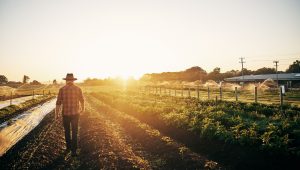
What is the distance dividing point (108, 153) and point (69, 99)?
231 centimetres

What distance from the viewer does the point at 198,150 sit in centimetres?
973

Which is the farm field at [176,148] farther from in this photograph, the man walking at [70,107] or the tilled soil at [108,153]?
the man walking at [70,107]

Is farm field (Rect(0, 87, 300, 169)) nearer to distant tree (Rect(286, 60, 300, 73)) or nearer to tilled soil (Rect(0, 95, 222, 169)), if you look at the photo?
tilled soil (Rect(0, 95, 222, 169))

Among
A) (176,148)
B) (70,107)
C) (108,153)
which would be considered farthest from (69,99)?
(176,148)

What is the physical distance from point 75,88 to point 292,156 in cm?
707

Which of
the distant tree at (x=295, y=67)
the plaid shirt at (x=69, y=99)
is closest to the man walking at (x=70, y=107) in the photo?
the plaid shirt at (x=69, y=99)

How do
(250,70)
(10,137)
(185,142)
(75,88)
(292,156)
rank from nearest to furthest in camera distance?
(292,156) < (75,88) < (185,142) < (10,137) < (250,70)

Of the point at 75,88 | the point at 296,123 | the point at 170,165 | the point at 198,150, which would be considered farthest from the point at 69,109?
the point at 296,123

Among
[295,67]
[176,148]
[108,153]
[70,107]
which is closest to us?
[108,153]

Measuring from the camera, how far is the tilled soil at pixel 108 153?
26.8 ft

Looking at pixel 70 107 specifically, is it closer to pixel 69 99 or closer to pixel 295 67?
pixel 69 99

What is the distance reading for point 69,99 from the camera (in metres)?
9.71

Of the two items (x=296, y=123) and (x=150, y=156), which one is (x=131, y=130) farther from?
(x=296, y=123)

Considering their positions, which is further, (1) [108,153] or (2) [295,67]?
(2) [295,67]
